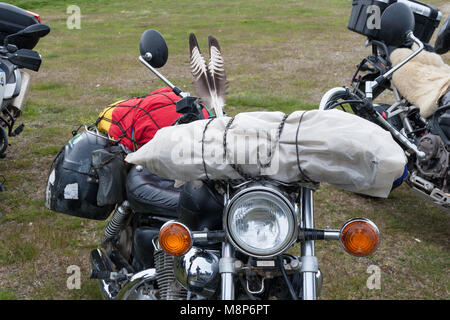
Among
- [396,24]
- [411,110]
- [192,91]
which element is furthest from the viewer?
[192,91]

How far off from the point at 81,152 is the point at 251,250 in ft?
4.45

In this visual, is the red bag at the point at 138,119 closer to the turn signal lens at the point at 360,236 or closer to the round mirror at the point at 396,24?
the round mirror at the point at 396,24

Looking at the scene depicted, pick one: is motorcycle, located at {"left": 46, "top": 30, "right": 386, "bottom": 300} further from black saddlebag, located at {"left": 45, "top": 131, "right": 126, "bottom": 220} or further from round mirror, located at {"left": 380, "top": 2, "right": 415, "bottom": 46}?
round mirror, located at {"left": 380, "top": 2, "right": 415, "bottom": 46}

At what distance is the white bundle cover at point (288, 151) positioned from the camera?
1.60 m

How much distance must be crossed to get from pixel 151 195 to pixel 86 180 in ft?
1.29

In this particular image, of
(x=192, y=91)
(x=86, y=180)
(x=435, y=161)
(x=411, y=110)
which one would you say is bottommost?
(x=192, y=91)

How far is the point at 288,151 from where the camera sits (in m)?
1.66

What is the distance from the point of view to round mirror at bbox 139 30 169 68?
8.52ft

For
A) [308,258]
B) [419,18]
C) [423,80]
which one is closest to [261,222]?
[308,258]

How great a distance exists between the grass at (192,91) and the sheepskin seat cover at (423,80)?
0.96 m

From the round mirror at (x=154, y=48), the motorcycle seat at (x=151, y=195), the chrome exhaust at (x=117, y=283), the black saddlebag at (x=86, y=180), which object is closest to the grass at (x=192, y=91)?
the chrome exhaust at (x=117, y=283)

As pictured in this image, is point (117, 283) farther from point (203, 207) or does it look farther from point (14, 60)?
point (14, 60)

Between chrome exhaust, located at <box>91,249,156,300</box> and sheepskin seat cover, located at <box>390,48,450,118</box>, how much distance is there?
2480mm

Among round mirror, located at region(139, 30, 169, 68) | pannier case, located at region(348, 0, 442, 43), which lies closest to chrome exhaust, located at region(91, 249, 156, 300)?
round mirror, located at region(139, 30, 169, 68)
